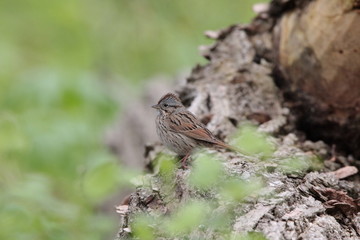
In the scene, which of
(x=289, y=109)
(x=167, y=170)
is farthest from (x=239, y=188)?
(x=289, y=109)

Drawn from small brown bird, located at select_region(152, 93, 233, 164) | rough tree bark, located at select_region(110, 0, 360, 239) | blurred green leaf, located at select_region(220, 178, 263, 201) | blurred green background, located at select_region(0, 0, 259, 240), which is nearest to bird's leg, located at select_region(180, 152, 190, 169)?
small brown bird, located at select_region(152, 93, 233, 164)

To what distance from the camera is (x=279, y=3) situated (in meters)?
6.44

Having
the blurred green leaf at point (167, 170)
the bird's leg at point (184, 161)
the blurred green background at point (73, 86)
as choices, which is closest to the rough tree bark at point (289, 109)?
the blurred green leaf at point (167, 170)

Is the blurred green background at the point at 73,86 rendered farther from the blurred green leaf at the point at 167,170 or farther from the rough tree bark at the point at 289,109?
the rough tree bark at the point at 289,109

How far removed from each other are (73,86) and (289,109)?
3276mm

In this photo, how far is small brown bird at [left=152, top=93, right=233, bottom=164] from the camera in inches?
234

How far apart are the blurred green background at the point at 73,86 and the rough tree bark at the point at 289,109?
90cm

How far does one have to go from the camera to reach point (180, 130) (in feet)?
20.3

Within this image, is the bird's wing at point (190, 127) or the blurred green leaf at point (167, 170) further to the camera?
the bird's wing at point (190, 127)

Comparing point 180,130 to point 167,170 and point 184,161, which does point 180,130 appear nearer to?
point 184,161

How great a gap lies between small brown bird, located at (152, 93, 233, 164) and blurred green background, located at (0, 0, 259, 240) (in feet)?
1.39

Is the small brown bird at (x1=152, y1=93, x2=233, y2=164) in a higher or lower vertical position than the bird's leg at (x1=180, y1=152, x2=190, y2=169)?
higher

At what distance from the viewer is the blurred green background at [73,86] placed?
23.0ft

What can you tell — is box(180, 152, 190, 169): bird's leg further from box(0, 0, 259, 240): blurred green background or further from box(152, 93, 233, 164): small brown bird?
box(0, 0, 259, 240): blurred green background
